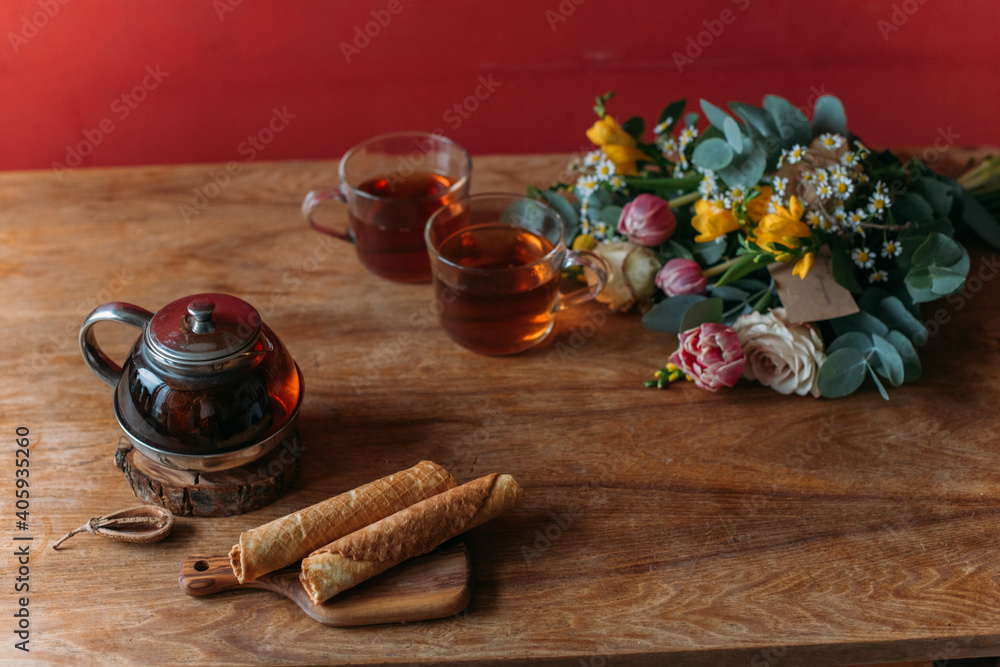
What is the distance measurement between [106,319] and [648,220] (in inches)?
26.8

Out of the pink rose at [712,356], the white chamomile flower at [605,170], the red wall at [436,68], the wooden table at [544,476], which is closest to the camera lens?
the wooden table at [544,476]

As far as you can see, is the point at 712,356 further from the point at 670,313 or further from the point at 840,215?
the point at 840,215

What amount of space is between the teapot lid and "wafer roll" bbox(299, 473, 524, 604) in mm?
222

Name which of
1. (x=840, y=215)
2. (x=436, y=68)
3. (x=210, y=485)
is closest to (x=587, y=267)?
(x=840, y=215)

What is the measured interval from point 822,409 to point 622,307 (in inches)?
11.9

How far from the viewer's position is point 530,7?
212cm

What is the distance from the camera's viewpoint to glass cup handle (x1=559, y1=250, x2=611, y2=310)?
1114 millimetres

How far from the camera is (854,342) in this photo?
1.08 meters

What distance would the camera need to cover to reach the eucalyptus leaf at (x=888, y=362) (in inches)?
41.2

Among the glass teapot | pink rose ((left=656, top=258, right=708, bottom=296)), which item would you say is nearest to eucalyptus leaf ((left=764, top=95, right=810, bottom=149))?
pink rose ((left=656, top=258, right=708, bottom=296))

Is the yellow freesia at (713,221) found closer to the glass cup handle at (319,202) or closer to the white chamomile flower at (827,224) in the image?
the white chamomile flower at (827,224)

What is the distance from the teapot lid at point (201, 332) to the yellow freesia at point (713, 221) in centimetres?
60

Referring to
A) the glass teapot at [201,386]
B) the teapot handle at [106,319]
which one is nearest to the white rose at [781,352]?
the glass teapot at [201,386]

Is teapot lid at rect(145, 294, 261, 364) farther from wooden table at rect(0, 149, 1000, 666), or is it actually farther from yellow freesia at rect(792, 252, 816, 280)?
yellow freesia at rect(792, 252, 816, 280)
